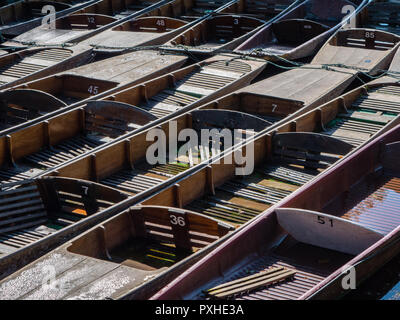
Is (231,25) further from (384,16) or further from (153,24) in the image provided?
(384,16)

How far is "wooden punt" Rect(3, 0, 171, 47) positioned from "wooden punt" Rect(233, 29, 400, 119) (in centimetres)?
519

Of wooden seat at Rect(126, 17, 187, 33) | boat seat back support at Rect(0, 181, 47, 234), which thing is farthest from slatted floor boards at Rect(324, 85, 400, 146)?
wooden seat at Rect(126, 17, 187, 33)

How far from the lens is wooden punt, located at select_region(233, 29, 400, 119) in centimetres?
1247

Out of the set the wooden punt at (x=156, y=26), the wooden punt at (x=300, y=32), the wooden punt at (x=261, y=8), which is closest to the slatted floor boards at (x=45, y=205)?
the wooden punt at (x=156, y=26)

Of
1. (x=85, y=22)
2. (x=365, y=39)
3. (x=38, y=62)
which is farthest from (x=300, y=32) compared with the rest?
(x=38, y=62)

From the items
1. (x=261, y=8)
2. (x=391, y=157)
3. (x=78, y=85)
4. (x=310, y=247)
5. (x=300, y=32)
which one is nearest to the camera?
(x=310, y=247)

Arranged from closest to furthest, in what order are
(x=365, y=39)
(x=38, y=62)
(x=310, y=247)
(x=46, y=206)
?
(x=310, y=247), (x=46, y=206), (x=38, y=62), (x=365, y=39)

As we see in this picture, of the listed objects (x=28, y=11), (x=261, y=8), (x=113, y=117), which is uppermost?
(x=28, y=11)

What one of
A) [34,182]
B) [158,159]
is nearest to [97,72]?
[158,159]

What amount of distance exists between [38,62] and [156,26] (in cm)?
368

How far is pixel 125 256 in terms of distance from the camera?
8547 mm

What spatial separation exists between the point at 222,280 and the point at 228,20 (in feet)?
33.4

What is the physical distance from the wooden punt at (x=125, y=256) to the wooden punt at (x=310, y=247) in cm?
29

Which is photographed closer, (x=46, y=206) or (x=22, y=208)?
(x=22, y=208)
